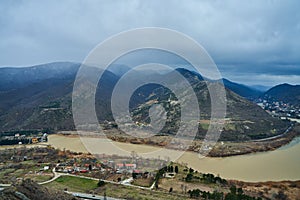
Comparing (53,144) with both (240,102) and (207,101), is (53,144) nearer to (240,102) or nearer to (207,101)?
(207,101)

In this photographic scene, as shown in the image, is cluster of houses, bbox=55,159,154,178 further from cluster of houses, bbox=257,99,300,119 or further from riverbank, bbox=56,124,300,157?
cluster of houses, bbox=257,99,300,119

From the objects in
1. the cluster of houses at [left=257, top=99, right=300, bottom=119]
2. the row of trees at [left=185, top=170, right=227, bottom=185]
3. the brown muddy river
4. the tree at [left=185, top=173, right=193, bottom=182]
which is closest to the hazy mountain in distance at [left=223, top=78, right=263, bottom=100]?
the cluster of houses at [left=257, top=99, right=300, bottom=119]

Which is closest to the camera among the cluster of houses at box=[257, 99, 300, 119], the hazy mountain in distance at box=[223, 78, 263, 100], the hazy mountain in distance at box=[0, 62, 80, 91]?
the cluster of houses at box=[257, 99, 300, 119]

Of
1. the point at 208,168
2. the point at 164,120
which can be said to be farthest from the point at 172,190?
the point at 164,120

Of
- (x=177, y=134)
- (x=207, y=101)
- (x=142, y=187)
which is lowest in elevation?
(x=142, y=187)

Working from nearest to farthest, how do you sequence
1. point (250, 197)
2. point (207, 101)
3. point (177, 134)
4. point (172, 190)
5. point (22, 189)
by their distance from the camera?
point (22, 189), point (250, 197), point (172, 190), point (177, 134), point (207, 101)

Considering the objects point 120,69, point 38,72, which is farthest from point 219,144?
point 38,72

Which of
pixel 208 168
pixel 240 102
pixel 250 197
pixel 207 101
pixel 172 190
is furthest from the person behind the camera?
pixel 240 102

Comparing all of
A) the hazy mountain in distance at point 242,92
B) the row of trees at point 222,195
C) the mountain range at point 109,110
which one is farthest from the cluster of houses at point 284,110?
the row of trees at point 222,195

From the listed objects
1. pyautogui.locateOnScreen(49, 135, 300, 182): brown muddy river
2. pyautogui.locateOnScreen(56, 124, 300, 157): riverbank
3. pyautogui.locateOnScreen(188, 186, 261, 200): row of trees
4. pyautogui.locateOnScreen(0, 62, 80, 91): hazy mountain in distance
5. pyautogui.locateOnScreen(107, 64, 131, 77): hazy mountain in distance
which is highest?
pyautogui.locateOnScreen(0, 62, 80, 91): hazy mountain in distance

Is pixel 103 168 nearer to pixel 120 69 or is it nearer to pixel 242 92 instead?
pixel 120 69

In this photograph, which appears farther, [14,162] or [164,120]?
[164,120]
